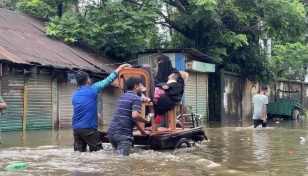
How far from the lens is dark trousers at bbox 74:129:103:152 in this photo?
8735 millimetres

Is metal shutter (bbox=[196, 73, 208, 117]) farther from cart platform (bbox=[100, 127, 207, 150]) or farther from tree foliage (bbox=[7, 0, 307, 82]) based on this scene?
cart platform (bbox=[100, 127, 207, 150])

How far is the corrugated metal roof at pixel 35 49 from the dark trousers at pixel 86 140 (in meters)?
6.21

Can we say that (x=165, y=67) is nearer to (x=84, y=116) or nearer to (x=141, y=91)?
(x=141, y=91)

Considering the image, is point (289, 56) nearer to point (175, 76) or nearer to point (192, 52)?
point (192, 52)

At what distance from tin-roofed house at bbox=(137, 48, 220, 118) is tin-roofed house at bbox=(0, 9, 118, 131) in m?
3.15

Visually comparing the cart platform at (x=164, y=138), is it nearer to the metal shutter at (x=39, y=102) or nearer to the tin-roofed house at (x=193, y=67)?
the metal shutter at (x=39, y=102)

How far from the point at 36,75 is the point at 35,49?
3.94ft

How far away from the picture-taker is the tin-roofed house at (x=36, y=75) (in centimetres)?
1557

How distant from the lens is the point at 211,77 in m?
26.0

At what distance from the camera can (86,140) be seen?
883 centimetres

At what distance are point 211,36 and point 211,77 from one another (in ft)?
8.54

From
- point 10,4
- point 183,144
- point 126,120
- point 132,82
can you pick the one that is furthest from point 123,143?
point 10,4

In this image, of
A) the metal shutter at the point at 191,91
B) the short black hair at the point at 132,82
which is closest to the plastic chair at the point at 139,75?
the short black hair at the point at 132,82

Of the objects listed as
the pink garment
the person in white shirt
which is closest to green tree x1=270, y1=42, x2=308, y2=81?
the person in white shirt
